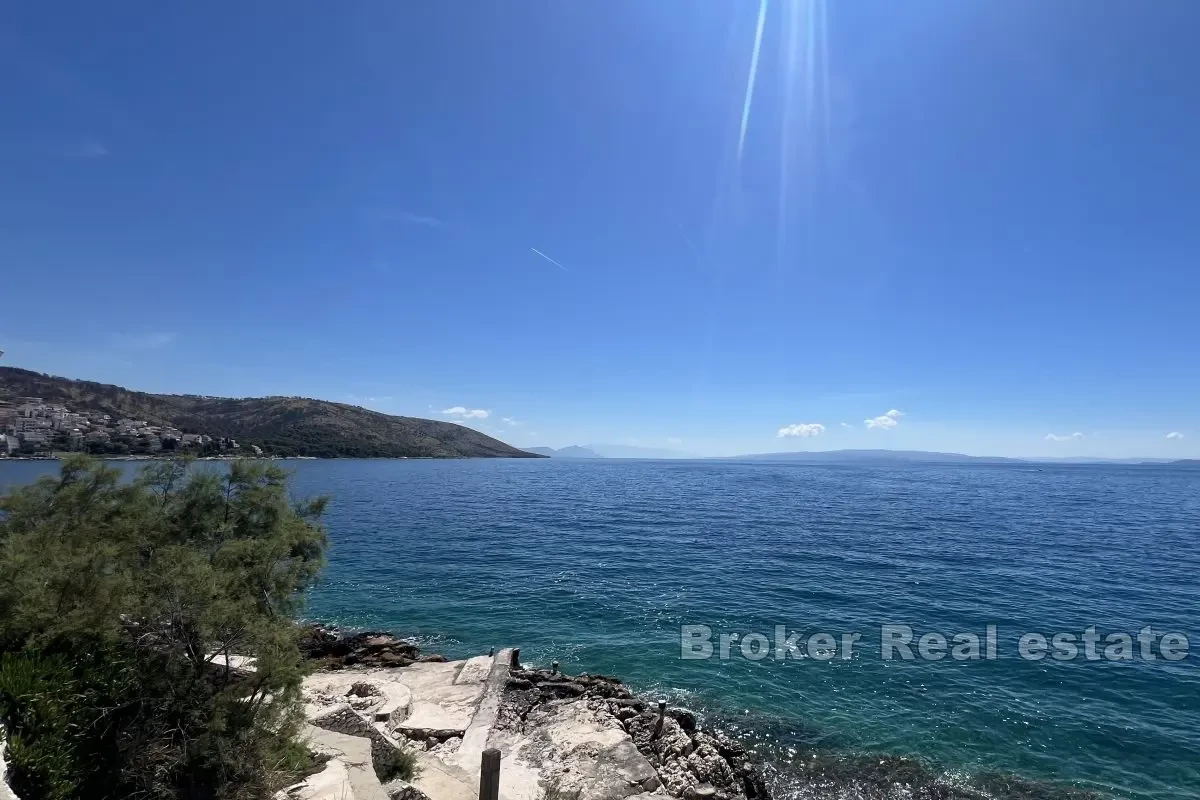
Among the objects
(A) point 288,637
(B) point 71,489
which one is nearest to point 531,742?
(A) point 288,637

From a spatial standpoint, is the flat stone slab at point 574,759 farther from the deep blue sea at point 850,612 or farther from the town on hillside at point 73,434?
the town on hillside at point 73,434

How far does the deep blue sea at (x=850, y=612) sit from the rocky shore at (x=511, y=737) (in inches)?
81.4

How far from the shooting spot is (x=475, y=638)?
77.4ft

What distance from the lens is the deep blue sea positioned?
15.6 meters

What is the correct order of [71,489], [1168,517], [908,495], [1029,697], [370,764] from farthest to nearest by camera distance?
1. [908,495]
2. [1168,517]
3. [1029,697]
4. [71,489]
5. [370,764]

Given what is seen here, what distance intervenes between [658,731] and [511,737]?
13.1 feet

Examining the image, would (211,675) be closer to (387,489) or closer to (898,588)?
(898,588)

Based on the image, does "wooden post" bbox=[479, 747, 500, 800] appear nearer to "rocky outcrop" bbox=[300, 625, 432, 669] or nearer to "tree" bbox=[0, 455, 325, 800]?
"tree" bbox=[0, 455, 325, 800]

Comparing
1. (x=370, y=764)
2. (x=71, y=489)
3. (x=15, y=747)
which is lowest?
(x=370, y=764)

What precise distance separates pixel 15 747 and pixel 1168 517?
8710 centimetres

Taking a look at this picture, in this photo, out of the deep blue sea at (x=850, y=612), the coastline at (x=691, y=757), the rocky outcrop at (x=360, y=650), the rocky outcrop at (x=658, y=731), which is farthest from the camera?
the rocky outcrop at (x=360, y=650)

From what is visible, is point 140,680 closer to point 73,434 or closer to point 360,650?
point 360,650

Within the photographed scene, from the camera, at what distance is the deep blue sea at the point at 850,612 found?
615 inches

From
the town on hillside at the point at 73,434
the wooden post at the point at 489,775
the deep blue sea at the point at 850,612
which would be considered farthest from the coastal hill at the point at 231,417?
the wooden post at the point at 489,775
